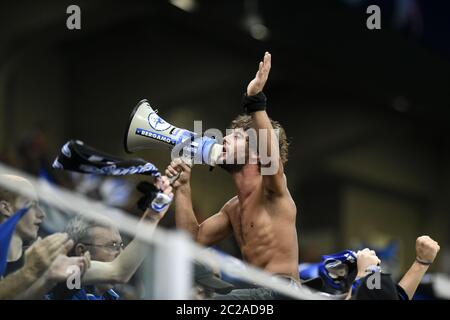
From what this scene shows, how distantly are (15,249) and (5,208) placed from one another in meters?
0.16

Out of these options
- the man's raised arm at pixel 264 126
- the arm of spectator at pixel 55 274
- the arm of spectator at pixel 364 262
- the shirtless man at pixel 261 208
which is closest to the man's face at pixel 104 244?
the arm of spectator at pixel 55 274

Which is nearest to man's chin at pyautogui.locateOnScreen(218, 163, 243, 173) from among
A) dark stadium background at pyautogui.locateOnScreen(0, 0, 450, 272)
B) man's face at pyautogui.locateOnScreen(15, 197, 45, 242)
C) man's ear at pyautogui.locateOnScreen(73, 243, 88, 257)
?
man's ear at pyautogui.locateOnScreen(73, 243, 88, 257)

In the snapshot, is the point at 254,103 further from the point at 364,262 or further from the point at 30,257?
the point at 30,257

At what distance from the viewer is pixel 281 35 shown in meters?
9.62

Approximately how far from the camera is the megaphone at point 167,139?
3504mm

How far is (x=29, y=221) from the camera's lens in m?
3.48

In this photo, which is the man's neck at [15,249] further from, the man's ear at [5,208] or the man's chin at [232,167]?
the man's chin at [232,167]

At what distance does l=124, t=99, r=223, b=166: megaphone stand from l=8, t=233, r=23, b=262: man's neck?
20.1 inches

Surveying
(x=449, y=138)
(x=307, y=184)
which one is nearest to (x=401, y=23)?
(x=307, y=184)

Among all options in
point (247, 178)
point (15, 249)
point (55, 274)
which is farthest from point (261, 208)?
point (15, 249)

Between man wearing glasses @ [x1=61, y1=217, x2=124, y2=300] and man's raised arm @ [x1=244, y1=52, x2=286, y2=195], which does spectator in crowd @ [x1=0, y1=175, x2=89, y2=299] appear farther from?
man's raised arm @ [x1=244, y1=52, x2=286, y2=195]

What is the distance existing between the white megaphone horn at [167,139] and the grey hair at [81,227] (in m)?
0.29

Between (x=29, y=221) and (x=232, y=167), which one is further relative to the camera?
(x=232, y=167)
